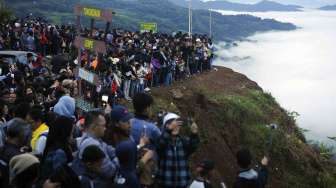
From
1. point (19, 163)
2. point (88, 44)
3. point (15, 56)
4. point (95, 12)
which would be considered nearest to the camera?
point (19, 163)

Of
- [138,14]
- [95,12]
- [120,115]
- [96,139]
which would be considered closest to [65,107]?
[120,115]

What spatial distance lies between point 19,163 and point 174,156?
2148mm

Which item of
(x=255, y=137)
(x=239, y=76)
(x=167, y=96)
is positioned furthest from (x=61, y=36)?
(x=239, y=76)

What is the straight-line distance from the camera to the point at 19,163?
5.25 meters

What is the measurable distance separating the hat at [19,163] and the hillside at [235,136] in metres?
12.0

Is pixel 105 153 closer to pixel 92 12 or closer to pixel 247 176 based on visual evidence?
pixel 247 176

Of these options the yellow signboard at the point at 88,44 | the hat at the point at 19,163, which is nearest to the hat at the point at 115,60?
the yellow signboard at the point at 88,44

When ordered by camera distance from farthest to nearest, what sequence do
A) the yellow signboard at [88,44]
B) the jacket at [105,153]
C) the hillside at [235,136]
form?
the hillside at [235,136]
the yellow signboard at [88,44]
the jacket at [105,153]

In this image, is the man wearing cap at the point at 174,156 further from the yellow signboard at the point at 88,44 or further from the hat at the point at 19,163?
the yellow signboard at the point at 88,44

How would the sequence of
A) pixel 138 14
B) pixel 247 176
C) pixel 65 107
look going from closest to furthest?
pixel 247 176 → pixel 65 107 → pixel 138 14

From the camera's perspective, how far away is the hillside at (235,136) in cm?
1934

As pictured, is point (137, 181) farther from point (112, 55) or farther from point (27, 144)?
point (112, 55)

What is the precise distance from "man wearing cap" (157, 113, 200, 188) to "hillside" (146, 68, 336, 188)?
408 inches

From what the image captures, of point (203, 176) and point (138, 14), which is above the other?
point (203, 176)
